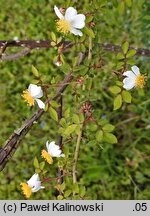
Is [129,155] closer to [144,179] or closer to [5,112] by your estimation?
[144,179]

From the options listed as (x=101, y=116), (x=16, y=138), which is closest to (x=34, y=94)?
(x=16, y=138)

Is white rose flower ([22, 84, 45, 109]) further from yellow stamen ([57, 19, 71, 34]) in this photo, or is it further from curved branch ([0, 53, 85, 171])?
yellow stamen ([57, 19, 71, 34])

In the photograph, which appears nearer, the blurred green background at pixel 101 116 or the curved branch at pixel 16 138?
the curved branch at pixel 16 138

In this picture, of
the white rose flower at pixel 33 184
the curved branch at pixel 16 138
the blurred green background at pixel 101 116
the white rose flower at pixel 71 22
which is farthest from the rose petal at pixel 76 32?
the blurred green background at pixel 101 116

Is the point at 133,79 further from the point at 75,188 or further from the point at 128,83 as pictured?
the point at 75,188

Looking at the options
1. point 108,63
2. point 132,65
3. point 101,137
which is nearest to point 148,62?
point 108,63

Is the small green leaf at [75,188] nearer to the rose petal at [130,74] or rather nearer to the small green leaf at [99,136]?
the small green leaf at [99,136]

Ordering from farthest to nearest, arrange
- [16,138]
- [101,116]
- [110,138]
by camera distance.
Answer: [101,116]
[16,138]
[110,138]

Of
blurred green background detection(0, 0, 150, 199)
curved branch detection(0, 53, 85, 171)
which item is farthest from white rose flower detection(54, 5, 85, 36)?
blurred green background detection(0, 0, 150, 199)
